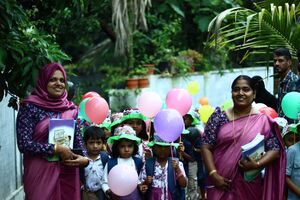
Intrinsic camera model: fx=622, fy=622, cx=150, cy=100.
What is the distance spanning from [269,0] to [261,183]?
2.62 m

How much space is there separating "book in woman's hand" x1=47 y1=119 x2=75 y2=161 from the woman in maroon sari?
1.15m

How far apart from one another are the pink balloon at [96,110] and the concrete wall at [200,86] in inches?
236

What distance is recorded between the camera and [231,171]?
17.3 ft

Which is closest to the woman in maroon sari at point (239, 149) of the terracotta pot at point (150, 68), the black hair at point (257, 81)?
the black hair at point (257, 81)

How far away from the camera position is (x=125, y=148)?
605cm

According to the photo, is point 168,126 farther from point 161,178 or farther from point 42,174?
point 42,174

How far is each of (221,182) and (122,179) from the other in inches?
35.2

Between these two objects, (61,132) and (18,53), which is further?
(61,132)

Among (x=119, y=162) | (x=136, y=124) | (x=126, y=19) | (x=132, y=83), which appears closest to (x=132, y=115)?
(x=136, y=124)

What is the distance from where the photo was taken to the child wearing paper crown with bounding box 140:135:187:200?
19.8 feet

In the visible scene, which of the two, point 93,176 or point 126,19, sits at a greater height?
point 126,19

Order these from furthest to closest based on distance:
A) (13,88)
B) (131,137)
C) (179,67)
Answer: (179,67) < (131,137) < (13,88)

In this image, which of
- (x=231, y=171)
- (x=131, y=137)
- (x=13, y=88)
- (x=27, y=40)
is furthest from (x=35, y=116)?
(x=231, y=171)

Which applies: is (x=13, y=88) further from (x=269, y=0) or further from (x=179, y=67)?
(x=179, y=67)
